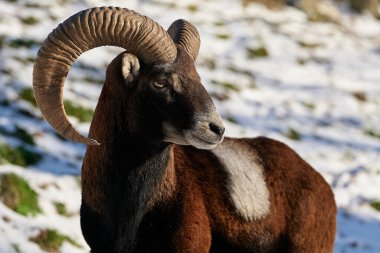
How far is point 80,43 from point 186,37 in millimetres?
1051

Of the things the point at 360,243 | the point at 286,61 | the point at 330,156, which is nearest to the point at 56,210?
the point at 360,243

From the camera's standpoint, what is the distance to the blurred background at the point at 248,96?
7.80m

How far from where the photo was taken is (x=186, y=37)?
5449 millimetres

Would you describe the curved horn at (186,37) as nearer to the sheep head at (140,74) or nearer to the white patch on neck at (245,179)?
the sheep head at (140,74)

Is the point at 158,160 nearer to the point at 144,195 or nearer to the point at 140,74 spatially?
the point at 144,195

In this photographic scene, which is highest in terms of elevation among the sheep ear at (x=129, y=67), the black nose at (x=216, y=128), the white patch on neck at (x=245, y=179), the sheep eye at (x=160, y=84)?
the sheep ear at (x=129, y=67)

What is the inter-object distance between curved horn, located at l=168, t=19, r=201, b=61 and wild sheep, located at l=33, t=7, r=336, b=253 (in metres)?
0.01

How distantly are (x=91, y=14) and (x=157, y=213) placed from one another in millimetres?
1637

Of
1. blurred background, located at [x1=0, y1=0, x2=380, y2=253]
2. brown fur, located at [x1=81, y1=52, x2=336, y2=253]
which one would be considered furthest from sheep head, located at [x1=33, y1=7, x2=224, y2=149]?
blurred background, located at [x1=0, y1=0, x2=380, y2=253]

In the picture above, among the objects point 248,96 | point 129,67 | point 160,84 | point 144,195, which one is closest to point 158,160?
point 144,195

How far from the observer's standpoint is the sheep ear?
4.87 m

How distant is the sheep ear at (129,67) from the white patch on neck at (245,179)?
1276mm

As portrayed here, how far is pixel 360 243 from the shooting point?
9.30m

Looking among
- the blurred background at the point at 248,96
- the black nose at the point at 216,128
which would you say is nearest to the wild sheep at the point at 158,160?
the black nose at the point at 216,128
